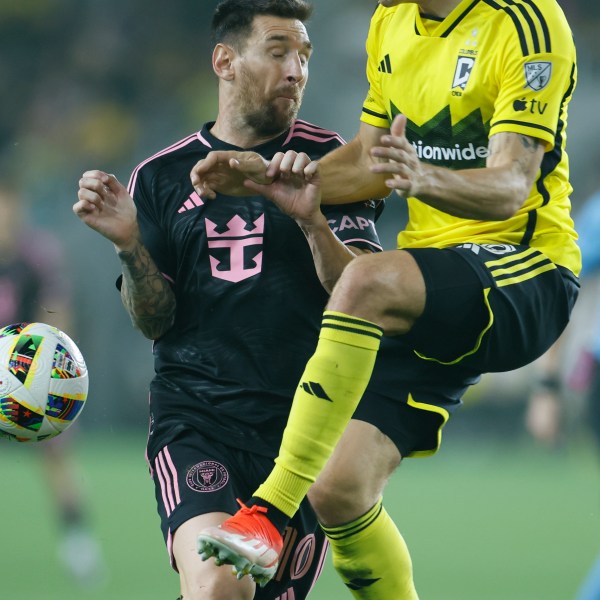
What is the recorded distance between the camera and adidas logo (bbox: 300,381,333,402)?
2.94 m

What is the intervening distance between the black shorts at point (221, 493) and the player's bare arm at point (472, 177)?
1.00m

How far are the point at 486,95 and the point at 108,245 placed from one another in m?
6.05

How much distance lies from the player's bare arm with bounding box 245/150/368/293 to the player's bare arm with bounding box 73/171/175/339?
458mm

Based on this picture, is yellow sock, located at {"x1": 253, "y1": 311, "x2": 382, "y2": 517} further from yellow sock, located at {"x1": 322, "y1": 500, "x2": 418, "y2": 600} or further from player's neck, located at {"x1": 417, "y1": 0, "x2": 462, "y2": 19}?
player's neck, located at {"x1": 417, "y1": 0, "x2": 462, "y2": 19}

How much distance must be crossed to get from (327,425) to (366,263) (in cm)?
39

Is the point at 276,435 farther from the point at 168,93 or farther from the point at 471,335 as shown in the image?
the point at 168,93

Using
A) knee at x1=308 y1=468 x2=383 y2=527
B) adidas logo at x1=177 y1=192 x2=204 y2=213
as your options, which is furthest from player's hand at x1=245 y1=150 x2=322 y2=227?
knee at x1=308 y1=468 x2=383 y2=527

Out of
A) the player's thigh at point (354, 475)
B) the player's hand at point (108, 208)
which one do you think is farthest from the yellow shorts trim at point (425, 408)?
the player's hand at point (108, 208)

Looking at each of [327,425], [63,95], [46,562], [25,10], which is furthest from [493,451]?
[327,425]

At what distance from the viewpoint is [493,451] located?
9.27m

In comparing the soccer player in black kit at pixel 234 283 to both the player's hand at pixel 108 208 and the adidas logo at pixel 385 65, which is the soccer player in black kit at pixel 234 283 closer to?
the player's hand at pixel 108 208

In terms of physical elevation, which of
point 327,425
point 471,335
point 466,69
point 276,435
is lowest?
point 276,435

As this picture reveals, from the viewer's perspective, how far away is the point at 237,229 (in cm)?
371

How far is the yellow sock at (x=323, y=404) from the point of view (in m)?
2.92
